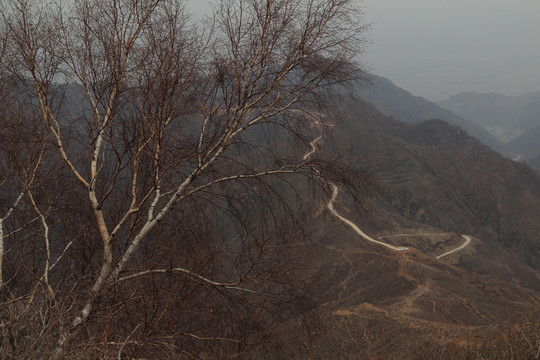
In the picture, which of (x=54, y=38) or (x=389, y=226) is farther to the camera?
(x=389, y=226)

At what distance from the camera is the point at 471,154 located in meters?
63.8

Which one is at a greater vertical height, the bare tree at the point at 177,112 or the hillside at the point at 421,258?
the bare tree at the point at 177,112

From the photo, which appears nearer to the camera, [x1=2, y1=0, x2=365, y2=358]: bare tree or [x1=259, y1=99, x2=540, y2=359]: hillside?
[x1=2, y1=0, x2=365, y2=358]: bare tree

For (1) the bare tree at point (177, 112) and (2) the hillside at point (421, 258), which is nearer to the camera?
(1) the bare tree at point (177, 112)

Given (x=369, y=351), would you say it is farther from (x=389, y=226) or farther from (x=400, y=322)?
(x=389, y=226)

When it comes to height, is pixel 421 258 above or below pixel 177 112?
below

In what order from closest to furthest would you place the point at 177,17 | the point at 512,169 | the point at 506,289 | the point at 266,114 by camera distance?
the point at 177,17 → the point at 266,114 → the point at 506,289 → the point at 512,169

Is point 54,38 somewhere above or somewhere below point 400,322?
above

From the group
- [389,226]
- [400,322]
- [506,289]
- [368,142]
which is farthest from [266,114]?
[368,142]

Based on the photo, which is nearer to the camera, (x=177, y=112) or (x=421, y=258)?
(x=177, y=112)

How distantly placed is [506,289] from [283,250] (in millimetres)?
23407

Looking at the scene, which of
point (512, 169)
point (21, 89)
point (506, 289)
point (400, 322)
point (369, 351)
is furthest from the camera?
point (512, 169)

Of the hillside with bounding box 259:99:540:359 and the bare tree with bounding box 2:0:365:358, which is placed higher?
the bare tree with bounding box 2:0:365:358

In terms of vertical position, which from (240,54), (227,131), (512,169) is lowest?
(512,169)
